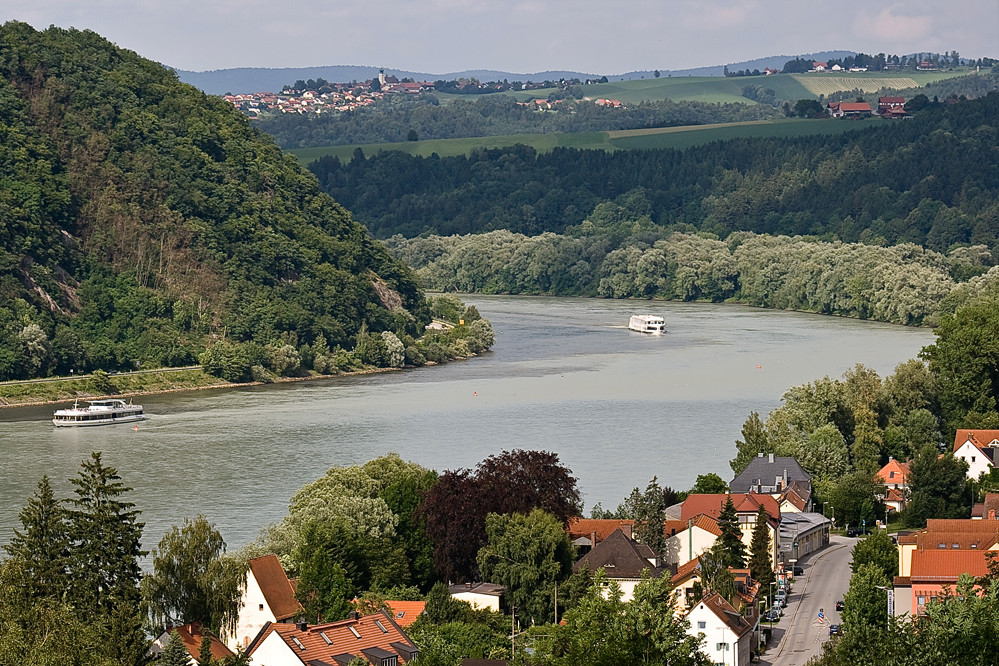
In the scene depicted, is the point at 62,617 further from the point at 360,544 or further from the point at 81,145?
the point at 81,145

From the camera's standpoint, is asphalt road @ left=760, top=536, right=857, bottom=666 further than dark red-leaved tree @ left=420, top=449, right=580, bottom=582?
No

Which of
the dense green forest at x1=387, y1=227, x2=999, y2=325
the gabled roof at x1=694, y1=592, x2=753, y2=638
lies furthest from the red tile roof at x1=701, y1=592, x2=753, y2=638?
the dense green forest at x1=387, y1=227, x2=999, y2=325

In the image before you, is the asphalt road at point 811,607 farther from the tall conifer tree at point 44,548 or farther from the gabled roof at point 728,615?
the tall conifer tree at point 44,548

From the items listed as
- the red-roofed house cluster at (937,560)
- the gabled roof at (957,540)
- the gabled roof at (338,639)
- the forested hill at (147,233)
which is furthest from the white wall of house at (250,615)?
the forested hill at (147,233)

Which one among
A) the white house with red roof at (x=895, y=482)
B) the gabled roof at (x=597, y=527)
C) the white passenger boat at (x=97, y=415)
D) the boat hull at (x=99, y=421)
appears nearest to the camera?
the gabled roof at (x=597, y=527)

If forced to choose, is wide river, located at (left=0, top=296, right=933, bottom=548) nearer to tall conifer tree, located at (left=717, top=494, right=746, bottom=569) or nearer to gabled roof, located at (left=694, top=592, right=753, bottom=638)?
tall conifer tree, located at (left=717, top=494, right=746, bottom=569)
